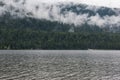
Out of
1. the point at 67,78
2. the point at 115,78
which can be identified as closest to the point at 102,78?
the point at 115,78

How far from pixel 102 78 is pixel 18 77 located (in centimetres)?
2046

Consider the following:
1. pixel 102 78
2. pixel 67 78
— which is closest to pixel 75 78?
pixel 67 78

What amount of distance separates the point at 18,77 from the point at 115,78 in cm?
2382

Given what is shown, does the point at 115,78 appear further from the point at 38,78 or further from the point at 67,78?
the point at 38,78

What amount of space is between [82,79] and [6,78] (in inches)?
700

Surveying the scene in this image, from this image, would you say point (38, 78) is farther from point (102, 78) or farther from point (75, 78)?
point (102, 78)

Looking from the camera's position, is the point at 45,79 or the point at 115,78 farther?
the point at 115,78

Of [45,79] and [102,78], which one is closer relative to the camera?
[45,79]

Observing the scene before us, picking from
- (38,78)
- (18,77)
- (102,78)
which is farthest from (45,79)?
(102,78)

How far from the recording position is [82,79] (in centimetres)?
6888

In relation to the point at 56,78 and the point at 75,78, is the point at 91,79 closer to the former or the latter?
the point at 75,78

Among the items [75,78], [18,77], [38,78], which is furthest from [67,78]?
[18,77]

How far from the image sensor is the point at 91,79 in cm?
6919

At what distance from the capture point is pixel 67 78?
70000 mm
